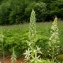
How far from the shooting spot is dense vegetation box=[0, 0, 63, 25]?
1724 inches

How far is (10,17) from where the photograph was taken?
47906 millimetres

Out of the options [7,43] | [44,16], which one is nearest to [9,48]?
[7,43]

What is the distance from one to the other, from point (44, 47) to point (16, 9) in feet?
114

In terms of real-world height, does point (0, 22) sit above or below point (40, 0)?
below

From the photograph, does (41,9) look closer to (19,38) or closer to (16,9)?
(16,9)

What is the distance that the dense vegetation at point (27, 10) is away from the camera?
4379 centimetres

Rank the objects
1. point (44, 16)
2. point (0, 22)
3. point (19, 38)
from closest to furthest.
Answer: point (19, 38)
point (44, 16)
point (0, 22)

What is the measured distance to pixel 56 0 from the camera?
1801 inches

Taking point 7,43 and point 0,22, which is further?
point 0,22

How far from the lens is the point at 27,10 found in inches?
1783

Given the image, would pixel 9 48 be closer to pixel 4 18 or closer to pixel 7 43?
pixel 7 43

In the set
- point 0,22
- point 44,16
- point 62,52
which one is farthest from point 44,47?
point 0,22

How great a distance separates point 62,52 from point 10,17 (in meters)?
34.0

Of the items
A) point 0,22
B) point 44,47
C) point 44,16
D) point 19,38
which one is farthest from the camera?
point 0,22
